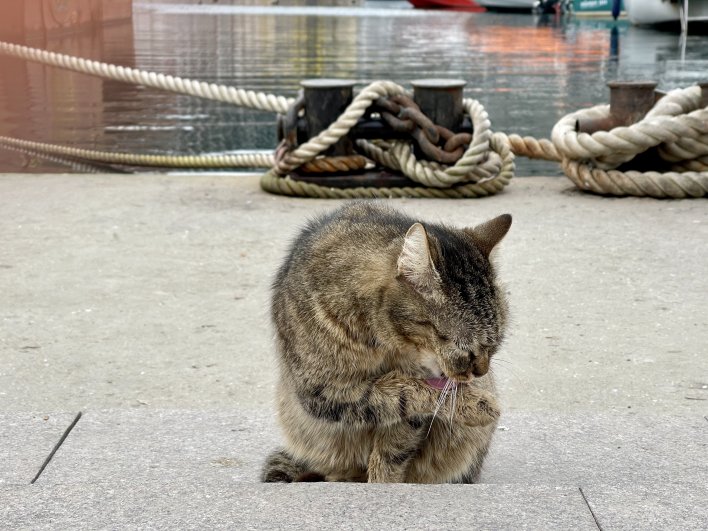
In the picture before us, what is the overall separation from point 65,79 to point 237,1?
156 feet

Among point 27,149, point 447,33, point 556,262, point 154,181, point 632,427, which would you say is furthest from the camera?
point 447,33

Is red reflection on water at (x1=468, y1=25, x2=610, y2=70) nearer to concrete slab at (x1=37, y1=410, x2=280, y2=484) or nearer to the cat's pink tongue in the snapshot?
concrete slab at (x1=37, y1=410, x2=280, y2=484)

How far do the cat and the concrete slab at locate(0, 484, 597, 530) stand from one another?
219 mm

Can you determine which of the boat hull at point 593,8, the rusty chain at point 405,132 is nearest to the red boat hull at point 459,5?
the boat hull at point 593,8

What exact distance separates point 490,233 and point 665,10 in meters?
29.7

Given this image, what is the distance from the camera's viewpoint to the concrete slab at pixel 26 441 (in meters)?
3.04

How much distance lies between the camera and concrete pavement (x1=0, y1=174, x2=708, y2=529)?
8.61ft

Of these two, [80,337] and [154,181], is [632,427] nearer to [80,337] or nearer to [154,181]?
[80,337]

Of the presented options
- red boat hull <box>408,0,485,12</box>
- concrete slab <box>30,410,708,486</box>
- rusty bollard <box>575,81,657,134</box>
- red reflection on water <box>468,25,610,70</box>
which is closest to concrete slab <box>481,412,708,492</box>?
concrete slab <box>30,410,708,486</box>

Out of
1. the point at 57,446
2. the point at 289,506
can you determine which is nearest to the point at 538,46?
the point at 57,446

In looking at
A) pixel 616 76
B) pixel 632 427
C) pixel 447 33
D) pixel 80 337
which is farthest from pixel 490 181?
pixel 447 33

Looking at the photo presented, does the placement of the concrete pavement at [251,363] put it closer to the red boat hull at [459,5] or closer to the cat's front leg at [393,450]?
→ the cat's front leg at [393,450]

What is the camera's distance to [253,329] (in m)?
4.89

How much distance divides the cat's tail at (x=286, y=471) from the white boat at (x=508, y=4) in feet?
146
